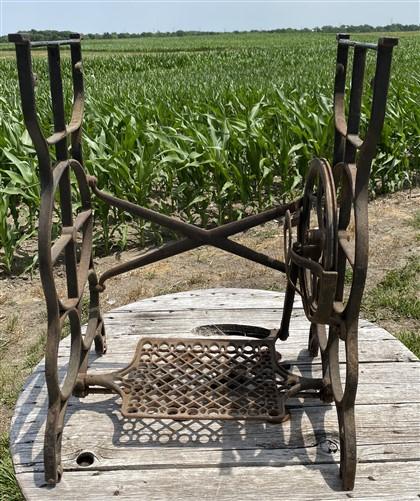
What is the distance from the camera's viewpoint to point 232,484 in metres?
1.72

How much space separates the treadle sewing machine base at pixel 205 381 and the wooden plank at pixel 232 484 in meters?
0.23

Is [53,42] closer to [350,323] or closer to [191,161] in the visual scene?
[350,323]

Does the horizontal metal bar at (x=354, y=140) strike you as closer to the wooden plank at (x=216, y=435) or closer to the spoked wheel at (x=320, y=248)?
the spoked wheel at (x=320, y=248)

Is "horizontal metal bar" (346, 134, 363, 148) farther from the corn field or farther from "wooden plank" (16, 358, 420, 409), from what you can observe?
the corn field

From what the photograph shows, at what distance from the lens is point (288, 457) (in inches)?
72.4

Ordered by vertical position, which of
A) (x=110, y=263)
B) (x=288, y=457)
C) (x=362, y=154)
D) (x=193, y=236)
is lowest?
(x=110, y=263)

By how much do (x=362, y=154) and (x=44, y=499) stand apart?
125 centimetres

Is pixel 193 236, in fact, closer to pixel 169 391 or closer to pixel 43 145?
pixel 169 391

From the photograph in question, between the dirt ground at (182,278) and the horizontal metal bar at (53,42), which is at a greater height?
the horizontal metal bar at (53,42)

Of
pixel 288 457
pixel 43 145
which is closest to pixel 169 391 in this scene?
pixel 288 457

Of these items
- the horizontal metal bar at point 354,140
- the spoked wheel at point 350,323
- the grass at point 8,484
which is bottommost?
the grass at point 8,484

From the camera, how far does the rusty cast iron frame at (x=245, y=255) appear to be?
1.61m

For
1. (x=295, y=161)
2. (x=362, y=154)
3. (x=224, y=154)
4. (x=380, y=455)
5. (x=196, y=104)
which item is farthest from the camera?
(x=196, y=104)

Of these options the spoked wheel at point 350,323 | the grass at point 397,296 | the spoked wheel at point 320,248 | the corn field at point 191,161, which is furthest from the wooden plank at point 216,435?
the corn field at point 191,161
